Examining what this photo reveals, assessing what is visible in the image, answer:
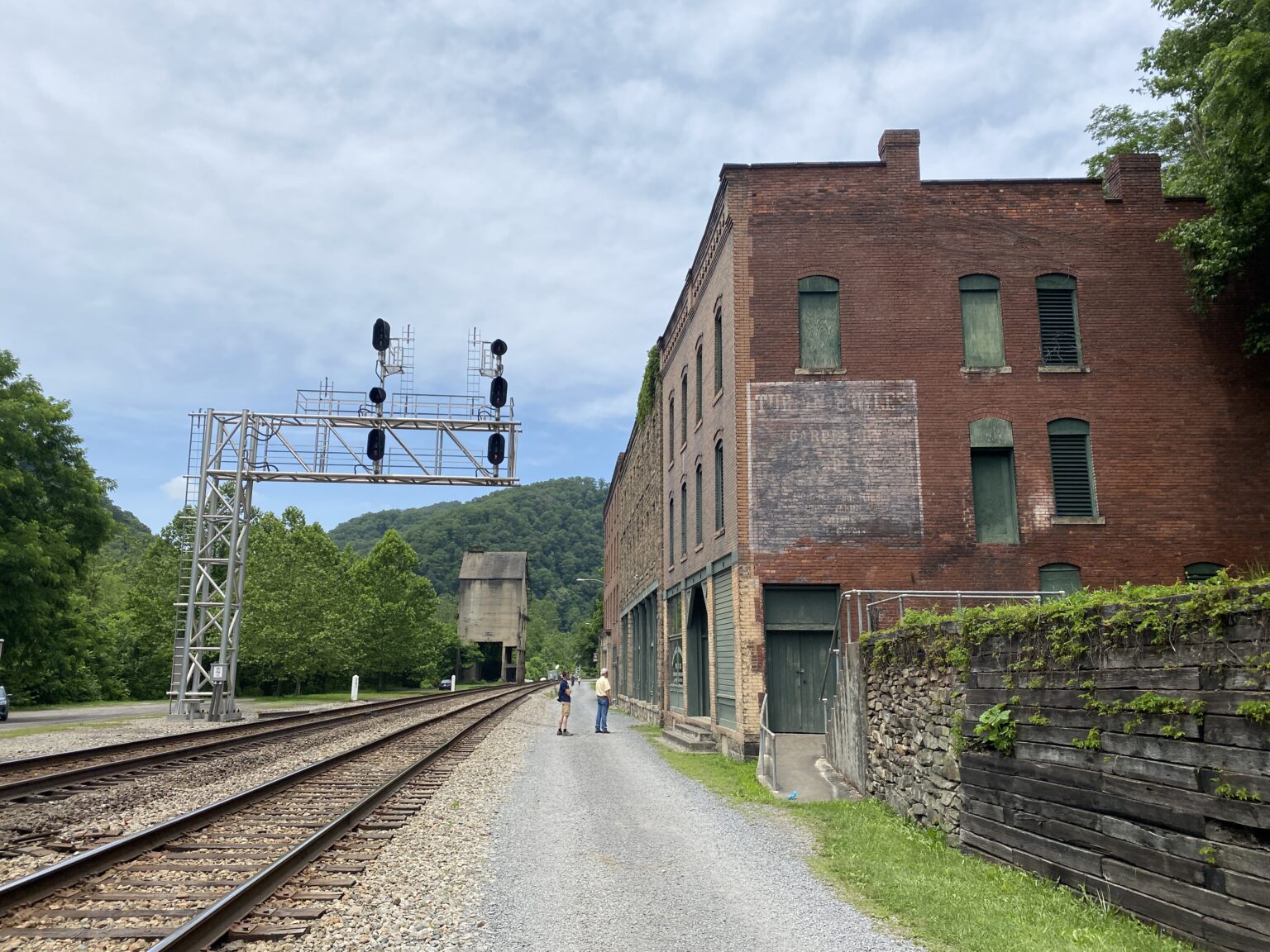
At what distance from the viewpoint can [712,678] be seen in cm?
1992

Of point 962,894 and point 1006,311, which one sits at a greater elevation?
point 1006,311

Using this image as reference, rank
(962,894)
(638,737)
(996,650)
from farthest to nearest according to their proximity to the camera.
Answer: (638,737), (996,650), (962,894)

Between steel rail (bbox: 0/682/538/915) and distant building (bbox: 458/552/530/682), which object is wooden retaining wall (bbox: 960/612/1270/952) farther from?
distant building (bbox: 458/552/530/682)

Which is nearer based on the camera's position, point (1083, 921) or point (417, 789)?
point (1083, 921)

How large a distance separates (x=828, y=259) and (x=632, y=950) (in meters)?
15.1

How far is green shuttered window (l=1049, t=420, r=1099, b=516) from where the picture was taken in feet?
58.7

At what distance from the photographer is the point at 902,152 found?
19.0 meters

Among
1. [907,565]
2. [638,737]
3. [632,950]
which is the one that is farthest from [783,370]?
[632,950]

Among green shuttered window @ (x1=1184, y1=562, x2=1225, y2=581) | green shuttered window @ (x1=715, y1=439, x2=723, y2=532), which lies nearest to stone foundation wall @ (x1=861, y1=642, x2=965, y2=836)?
green shuttered window @ (x1=715, y1=439, x2=723, y2=532)

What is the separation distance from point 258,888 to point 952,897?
5333 mm

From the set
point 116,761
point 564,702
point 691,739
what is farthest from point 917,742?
point 564,702

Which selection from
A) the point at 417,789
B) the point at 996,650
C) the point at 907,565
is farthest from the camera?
the point at 907,565

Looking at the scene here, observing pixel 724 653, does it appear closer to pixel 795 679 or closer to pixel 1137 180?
pixel 795 679

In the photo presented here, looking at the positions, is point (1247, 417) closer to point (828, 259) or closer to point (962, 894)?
point (828, 259)
